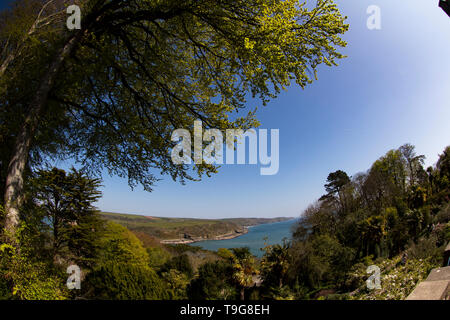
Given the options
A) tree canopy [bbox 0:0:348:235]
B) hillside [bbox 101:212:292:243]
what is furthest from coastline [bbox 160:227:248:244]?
tree canopy [bbox 0:0:348:235]

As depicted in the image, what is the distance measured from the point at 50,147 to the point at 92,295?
563 centimetres

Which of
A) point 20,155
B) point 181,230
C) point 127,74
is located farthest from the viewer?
point 181,230

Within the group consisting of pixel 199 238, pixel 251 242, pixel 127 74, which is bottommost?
pixel 199 238

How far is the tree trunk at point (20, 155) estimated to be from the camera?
2.73 metres

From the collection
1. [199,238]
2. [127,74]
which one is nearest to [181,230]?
[199,238]

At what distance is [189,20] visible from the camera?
3.92 m

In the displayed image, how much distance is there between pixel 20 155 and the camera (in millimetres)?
3039

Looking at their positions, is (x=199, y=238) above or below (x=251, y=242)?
below

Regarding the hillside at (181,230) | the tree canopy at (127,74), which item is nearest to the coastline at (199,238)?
the hillside at (181,230)

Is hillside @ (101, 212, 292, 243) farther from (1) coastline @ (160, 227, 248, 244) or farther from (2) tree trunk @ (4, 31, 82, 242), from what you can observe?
(2) tree trunk @ (4, 31, 82, 242)

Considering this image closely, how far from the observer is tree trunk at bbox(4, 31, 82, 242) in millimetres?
2734

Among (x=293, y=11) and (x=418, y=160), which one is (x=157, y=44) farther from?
(x=418, y=160)

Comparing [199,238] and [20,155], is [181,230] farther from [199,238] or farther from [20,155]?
[20,155]
